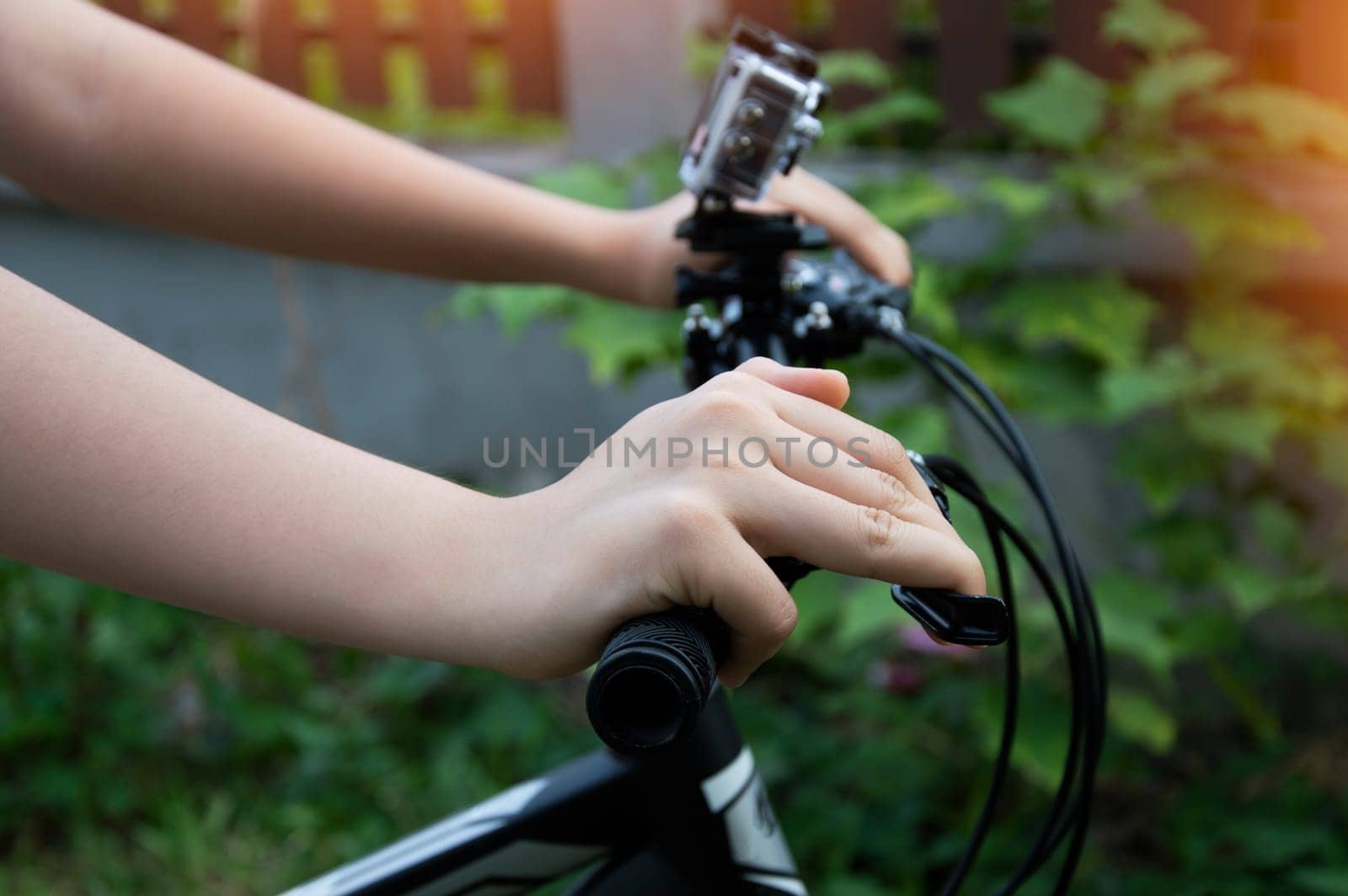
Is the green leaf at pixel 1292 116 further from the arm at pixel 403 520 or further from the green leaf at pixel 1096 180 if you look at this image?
the arm at pixel 403 520

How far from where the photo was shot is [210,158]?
2.96ft

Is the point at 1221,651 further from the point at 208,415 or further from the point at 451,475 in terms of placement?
the point at 208,415

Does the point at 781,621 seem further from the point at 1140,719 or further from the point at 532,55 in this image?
the point at 532,55

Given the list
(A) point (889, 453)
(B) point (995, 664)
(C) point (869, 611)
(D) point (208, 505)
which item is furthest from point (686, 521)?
(B) point (995, 664)

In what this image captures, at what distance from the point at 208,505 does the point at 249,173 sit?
1.62ft

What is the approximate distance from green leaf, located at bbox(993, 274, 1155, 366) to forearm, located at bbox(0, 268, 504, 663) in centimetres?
169

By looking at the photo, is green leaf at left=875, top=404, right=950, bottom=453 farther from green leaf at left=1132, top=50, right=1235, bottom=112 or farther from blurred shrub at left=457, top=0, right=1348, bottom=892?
green leaf at left=1132, top=50, right=1235, bottom=112

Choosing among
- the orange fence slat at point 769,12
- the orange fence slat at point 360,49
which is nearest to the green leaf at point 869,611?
the orange fence slat at point 769,12

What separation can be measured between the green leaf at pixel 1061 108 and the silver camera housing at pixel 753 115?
4.56 ft

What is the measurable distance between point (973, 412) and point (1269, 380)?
4.66 ft

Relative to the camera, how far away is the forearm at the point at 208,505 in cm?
49

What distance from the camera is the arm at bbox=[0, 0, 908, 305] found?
896mm

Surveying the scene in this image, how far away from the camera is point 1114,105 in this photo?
7.57 feet

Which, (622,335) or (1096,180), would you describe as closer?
(1096,180)
